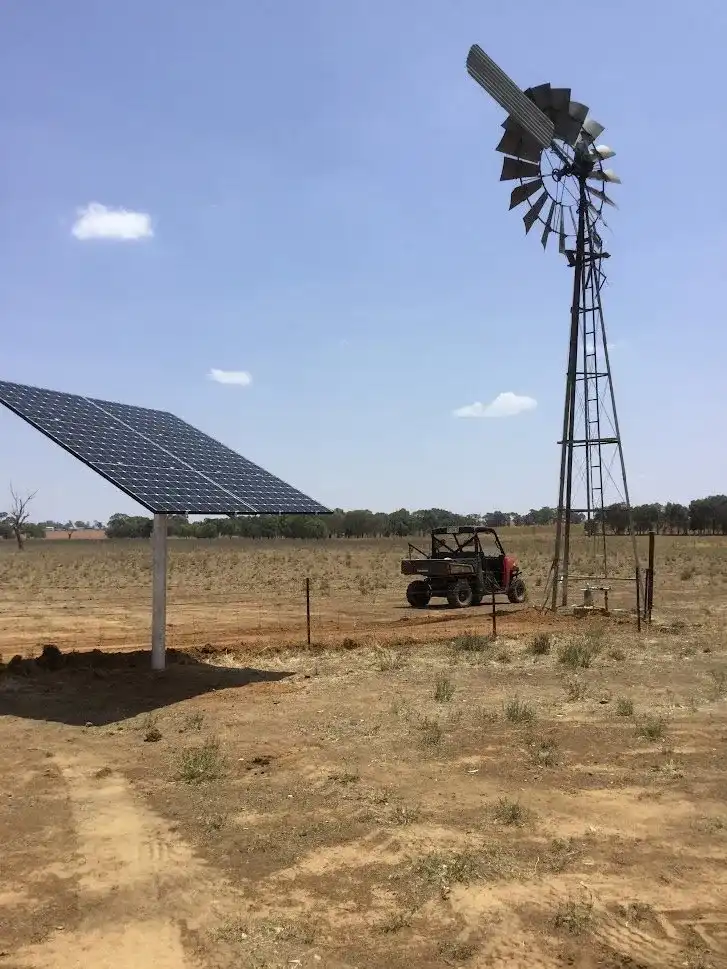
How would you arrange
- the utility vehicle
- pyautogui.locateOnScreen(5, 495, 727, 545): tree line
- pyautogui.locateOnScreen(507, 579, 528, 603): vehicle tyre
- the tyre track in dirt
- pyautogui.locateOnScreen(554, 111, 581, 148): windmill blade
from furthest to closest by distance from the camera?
1. pyautogui.locateOnScreen(5, 495, 727, 545): tree line
2. pyautogui.locateOnScreen(507, 579, 528, 603): vehicle tyre
3. the utility vehicle
4. pyautogui.locateOnScreen(554, 111, 581, 148): windmill blade
5. the tyre track in dirt

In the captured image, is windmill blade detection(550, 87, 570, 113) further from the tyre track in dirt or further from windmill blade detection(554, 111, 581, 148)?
the tyre track in dirt

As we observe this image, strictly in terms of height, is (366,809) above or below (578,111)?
below

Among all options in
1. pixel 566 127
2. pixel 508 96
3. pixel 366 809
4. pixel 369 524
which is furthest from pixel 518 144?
pixel 369 524

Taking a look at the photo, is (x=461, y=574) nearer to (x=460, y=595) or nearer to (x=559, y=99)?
(x=460, y=595)

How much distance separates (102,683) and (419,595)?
1386cm

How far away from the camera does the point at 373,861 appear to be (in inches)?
246

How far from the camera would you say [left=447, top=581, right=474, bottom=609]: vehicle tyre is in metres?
24.5

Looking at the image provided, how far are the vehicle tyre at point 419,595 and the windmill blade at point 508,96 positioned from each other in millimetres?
12647

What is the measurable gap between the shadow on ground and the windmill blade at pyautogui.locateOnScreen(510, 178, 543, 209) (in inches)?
531

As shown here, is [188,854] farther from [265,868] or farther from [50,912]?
[50,912]

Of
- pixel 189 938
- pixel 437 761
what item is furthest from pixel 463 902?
pixel 437 761

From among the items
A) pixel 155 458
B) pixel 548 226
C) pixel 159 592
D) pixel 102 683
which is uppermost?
pixel 548 226

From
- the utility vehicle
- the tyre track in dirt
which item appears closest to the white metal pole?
the tyre track in dirt

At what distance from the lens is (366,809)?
7.36 meters
